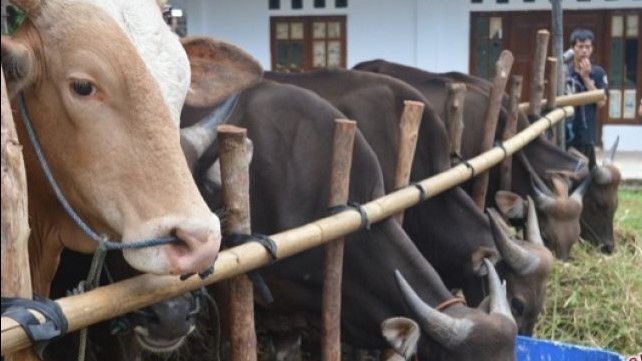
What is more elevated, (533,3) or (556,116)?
(533,3)

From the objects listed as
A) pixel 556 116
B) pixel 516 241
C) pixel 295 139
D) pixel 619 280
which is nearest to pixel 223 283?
pixel 295 139

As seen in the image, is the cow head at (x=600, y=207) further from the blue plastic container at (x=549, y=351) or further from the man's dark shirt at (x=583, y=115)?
the blue plastic container at (x=549, y=351)

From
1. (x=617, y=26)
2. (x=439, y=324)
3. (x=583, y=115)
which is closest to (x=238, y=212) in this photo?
(x=439, y=324)

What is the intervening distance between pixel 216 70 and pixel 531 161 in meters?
4.00

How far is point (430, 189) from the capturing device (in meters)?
4.28

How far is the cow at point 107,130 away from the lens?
2.32m

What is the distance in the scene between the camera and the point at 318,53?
43.9 ft

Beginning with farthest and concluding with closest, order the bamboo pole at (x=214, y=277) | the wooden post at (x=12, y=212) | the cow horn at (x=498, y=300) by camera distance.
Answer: the cow horn at (x=498, y=300) → the bamboo pole at (x=214, y=277) → the wooden post at (x=12, y=212)

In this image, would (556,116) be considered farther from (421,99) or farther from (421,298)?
(421,298)

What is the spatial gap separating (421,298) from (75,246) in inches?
60.0

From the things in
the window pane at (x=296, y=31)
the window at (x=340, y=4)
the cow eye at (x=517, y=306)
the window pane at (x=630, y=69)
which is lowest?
the cow eye at (x=517, y=306)

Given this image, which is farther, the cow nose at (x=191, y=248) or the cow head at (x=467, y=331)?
the cow head at (x=467, y=331)

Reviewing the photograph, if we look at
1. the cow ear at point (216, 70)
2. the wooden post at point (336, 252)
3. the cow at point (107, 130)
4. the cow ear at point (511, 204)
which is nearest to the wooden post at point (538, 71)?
the cow ear at point (511, 204)

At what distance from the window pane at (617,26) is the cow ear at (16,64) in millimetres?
11492
